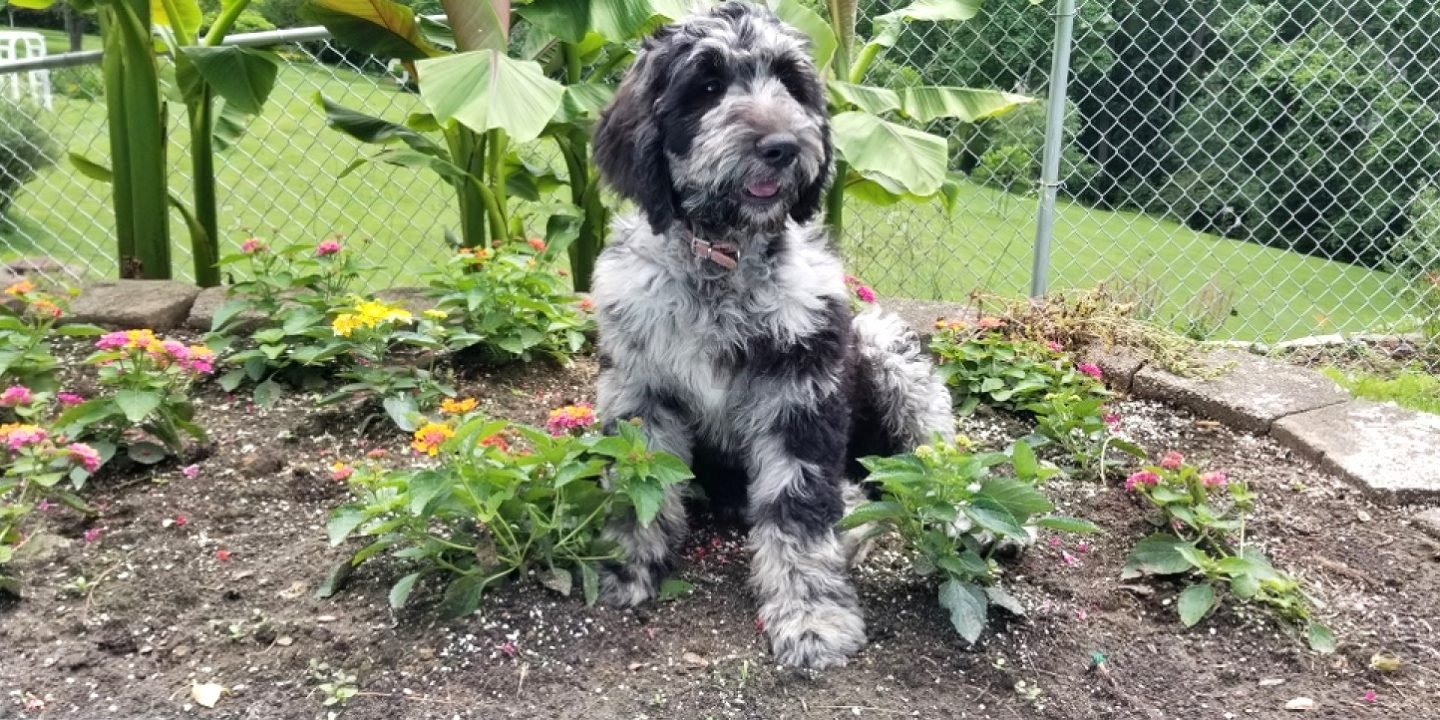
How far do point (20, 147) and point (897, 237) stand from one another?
19.6 ft

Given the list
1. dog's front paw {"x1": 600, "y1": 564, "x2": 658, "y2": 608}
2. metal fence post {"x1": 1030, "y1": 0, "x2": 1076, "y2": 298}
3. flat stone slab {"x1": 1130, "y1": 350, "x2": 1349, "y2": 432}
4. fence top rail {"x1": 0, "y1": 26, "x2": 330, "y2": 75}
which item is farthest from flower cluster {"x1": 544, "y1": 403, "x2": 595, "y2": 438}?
metal fence post {"x1": 1030, "y1": 0, "x2": 1076, "y2": 298}

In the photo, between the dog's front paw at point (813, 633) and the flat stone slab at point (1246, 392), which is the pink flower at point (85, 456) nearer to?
the dog's front paw at point (813, 633)

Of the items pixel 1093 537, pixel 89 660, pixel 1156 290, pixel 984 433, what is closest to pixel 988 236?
pixel 1156 290

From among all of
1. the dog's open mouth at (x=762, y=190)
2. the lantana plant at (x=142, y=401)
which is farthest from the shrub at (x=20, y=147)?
the dog's open mouth at (x=762, y=190)

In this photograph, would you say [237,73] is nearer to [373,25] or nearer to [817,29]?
[373,25]

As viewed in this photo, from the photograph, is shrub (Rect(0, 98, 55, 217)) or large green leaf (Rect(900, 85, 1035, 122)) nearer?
large green leaf (Rect(900, 85, 1035, 122))

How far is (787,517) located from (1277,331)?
17.4ft

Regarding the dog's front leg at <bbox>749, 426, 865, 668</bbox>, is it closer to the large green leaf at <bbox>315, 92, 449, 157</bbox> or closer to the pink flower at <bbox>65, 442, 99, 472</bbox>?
the pink flower at <bbox>65, 442, 99, 472</bbox>

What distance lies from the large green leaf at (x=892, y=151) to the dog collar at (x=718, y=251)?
154 cm

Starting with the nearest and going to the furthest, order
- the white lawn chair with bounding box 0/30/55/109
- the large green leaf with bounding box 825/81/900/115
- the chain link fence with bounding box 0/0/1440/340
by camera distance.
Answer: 1. the large green leaf with bounding box 825/81/900/115
2. the chain link fence with bounding box 0/0/1440/340
3. the white lawn chair with bounding box 0/30/55/109

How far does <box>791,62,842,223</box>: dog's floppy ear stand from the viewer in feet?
10.5

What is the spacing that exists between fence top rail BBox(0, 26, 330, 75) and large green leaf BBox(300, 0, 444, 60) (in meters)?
0.54

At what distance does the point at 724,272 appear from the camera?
3.18m

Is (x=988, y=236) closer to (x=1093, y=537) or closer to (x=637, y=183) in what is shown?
(x=1093, y=537)
